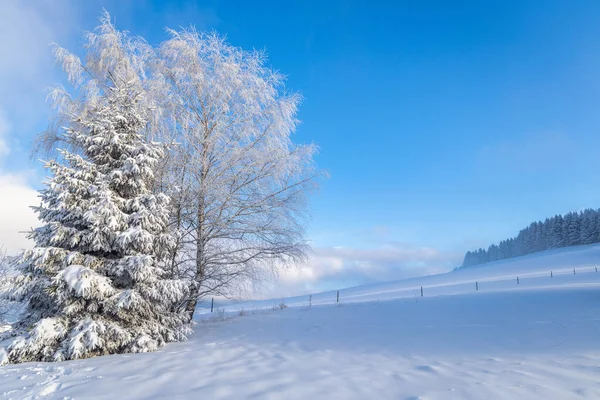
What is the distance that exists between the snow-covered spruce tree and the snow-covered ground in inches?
22.8

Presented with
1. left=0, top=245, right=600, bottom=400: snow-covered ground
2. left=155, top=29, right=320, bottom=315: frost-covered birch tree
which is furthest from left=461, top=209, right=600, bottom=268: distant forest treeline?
left=155, top=29, right=320, bottom=315: frost-covered birch tree

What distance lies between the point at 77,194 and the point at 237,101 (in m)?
5.41

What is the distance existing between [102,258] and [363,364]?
6.18 meters

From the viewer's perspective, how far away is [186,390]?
14.5ft

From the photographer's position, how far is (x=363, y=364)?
5.39 m

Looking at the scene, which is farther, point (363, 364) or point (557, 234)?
point (557, 234)

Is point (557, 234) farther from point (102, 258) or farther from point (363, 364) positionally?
point (102, 258)

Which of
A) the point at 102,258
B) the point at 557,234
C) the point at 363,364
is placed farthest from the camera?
the point at 557,234

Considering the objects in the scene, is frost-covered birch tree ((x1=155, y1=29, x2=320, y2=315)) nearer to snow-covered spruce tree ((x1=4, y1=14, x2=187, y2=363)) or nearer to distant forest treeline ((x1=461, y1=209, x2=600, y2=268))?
snow-covered spruce tree ((x1=4, y1=14, x2=187, y2=363))

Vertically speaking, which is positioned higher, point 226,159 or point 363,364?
point 226,159

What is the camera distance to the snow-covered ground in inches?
163

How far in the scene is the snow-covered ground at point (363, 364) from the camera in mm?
4153

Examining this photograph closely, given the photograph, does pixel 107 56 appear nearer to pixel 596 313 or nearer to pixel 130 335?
pixel 130 335

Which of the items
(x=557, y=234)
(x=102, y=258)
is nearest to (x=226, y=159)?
(x=102, y=258)
